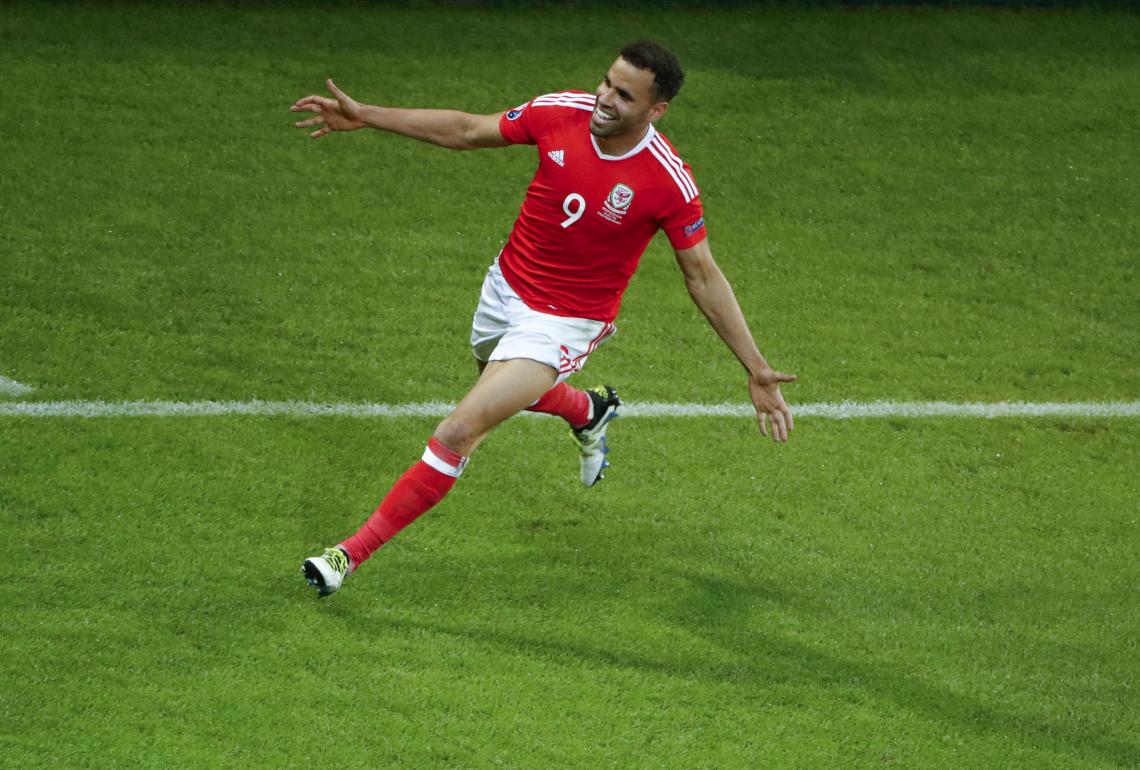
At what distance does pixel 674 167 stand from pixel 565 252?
492mm

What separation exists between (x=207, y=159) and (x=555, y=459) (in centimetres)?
306

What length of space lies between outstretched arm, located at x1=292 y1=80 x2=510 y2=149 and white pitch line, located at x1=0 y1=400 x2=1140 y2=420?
4.65 feet

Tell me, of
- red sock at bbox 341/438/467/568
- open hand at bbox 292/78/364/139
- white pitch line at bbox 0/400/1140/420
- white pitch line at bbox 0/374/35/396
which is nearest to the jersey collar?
open hand at bbox 292/78/364/139

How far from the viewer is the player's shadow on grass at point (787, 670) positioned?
16.5ft

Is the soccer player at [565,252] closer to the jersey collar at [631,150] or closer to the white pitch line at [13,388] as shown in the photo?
the jersey collar at [631,150]

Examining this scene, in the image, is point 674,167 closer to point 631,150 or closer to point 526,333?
point 631,150

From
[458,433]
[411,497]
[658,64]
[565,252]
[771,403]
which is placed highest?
[658,64]

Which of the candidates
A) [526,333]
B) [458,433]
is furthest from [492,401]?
[526,333]

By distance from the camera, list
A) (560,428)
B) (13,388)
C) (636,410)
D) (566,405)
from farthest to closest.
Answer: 1. (636,410)
2. (560,428)
3. (13,388)
4. (566,405)

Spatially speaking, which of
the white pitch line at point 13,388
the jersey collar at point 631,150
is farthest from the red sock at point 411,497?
the white pitch line at point 13,388

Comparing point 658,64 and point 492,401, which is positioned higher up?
point 658,64

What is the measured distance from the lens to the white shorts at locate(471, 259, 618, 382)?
217 inches

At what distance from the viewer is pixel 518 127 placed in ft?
18.5

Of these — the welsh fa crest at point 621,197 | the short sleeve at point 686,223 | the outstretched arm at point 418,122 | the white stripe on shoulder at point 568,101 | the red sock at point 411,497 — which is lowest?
the red sock at point 411,497
